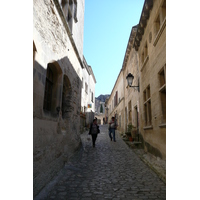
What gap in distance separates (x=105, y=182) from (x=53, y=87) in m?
2.92

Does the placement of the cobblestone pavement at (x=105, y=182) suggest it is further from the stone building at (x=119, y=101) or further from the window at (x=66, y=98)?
the stone building at (x=119, y=101)

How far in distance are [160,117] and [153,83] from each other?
1.43 m

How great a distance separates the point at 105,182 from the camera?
13.7 ft

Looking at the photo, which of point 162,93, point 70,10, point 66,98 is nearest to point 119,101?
point 66,98

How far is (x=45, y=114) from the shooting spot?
165 inches

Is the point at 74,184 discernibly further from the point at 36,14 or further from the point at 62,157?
the point at 36,14

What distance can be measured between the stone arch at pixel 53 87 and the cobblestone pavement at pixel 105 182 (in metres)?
1.74

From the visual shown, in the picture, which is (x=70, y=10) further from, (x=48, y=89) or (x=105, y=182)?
(x=105, y=182)

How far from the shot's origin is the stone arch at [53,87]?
4926mm

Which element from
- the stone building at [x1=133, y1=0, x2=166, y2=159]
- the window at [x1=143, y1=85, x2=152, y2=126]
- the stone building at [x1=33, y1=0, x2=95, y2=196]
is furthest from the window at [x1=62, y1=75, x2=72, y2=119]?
the window at [x1=143, y1=85, x2=152, y2=126]

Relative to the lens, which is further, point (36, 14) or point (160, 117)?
point (160, 117)

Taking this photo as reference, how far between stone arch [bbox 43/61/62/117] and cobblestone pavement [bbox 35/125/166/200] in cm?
174

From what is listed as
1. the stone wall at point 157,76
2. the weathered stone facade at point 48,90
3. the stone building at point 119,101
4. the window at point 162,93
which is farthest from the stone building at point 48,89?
the stone building at point 119,101
